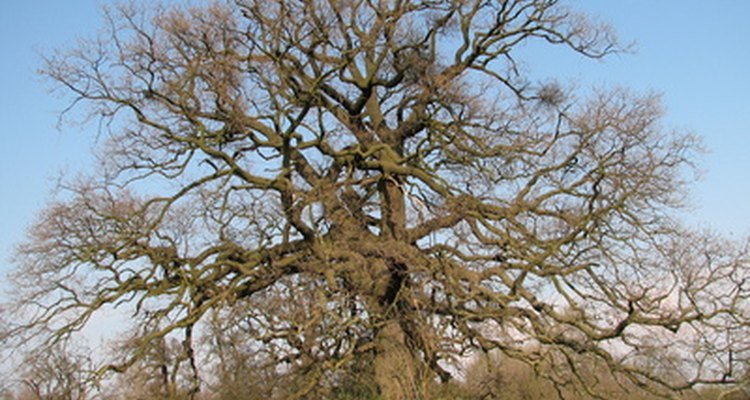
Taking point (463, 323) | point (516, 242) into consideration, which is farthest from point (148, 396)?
point (516, 242)

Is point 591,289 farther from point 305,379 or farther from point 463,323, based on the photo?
point 305,379

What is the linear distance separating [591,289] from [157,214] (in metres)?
7.55

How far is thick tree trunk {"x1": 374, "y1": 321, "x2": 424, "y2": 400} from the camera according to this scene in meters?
13.8

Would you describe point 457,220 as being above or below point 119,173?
below

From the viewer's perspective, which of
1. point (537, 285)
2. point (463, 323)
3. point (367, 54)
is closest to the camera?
point (463, 323)

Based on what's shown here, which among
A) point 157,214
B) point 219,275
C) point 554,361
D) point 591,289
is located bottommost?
point 554,361

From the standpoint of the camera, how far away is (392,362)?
14.1 m

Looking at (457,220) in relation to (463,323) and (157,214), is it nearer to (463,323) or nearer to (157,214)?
(463,323)

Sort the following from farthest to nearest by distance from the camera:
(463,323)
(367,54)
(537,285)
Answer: (367,54)
(537,285)
(463,323)

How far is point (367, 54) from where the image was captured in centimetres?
1541

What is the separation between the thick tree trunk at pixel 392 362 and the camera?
45.3 ft

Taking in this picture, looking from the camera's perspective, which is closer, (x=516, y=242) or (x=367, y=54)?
(x=516, y=242)

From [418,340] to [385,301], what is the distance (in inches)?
37.0

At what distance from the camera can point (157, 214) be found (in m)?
14.6
